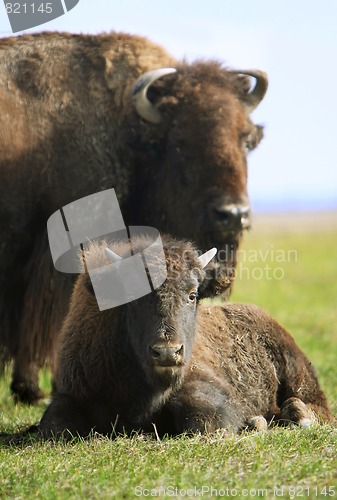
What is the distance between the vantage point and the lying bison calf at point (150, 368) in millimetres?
6168

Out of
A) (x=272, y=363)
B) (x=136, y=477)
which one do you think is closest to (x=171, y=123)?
(x=272, y=363)

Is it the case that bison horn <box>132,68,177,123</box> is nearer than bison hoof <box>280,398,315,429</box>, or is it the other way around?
bison hoof <box>280,398,315,429</box>

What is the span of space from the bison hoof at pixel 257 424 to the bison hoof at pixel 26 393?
328 centimetres

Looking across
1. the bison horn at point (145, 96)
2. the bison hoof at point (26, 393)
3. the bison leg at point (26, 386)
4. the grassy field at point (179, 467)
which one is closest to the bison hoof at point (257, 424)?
the grassy field at point (179, 467)

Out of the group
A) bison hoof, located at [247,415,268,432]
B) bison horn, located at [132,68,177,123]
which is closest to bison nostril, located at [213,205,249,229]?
bison horn, located at [132,68,177,123]

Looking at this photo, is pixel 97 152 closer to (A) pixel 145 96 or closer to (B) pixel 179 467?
(A) pixel 145 96

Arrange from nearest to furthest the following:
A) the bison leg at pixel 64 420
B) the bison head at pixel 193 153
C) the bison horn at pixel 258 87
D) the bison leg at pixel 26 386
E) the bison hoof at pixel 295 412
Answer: the bison leg at pixel 64 420 < the bison hoof at pixel 295 412 < the bison head at pixel 193 153 < the bison leg at pixel 26 386 < the bison horn at pixel 258 87

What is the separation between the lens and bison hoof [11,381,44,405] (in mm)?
9477

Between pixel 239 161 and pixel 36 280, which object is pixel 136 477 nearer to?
pixel 36 280

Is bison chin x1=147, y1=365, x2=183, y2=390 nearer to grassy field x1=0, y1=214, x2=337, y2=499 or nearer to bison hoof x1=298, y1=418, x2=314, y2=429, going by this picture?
grassy field x1=0, y1=214, x2=337, y2=499

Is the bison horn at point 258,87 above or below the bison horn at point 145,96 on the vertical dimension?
below

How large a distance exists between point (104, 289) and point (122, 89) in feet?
10.8

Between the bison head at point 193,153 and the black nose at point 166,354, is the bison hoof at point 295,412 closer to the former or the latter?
the black nose at point 166,354

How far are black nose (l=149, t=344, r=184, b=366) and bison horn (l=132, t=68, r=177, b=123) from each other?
12.5 ft
